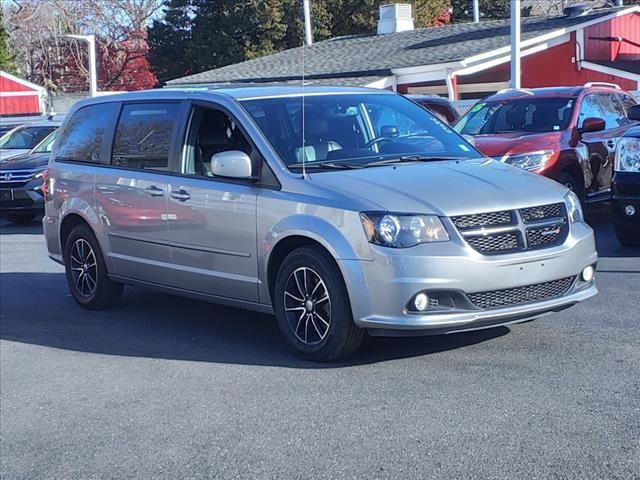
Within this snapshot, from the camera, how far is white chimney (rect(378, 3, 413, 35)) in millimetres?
34281

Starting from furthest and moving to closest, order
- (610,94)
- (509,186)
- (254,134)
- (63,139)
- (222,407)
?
(610,94) < (63,139) < (254,134) < (509,186) < (222,407)

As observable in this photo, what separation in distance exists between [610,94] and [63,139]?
7714 mm

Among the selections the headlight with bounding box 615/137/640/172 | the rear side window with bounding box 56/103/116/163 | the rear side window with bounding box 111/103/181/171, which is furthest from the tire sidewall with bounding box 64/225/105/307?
the headlight with bounding box 615/137/640/172

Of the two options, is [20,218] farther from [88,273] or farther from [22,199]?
[88,273]

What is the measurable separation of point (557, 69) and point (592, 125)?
672 inches

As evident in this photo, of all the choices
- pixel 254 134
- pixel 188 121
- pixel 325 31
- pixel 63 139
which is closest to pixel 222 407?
pixel 254 134

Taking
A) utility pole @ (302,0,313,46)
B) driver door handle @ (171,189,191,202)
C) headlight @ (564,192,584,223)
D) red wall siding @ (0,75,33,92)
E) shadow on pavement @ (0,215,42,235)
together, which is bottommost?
shadow on pavement @ (0,215,42,235)

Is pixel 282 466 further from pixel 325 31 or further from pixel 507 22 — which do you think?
pixel 325 31

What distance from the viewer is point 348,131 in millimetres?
7246

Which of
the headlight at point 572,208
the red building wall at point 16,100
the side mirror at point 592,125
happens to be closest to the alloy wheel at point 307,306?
the headlight at point 572,208

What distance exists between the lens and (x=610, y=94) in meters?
13.5

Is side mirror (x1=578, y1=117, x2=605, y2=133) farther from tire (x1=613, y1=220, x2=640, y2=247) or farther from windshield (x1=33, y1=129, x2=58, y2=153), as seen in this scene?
windshield (x1=33, y1=129, x2=58, y2=153)

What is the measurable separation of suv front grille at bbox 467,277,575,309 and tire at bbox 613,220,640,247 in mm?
3938

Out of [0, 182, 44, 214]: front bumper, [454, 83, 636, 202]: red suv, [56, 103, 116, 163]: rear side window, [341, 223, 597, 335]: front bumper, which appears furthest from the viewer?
[0, 182, 44, 214]: front bumper
